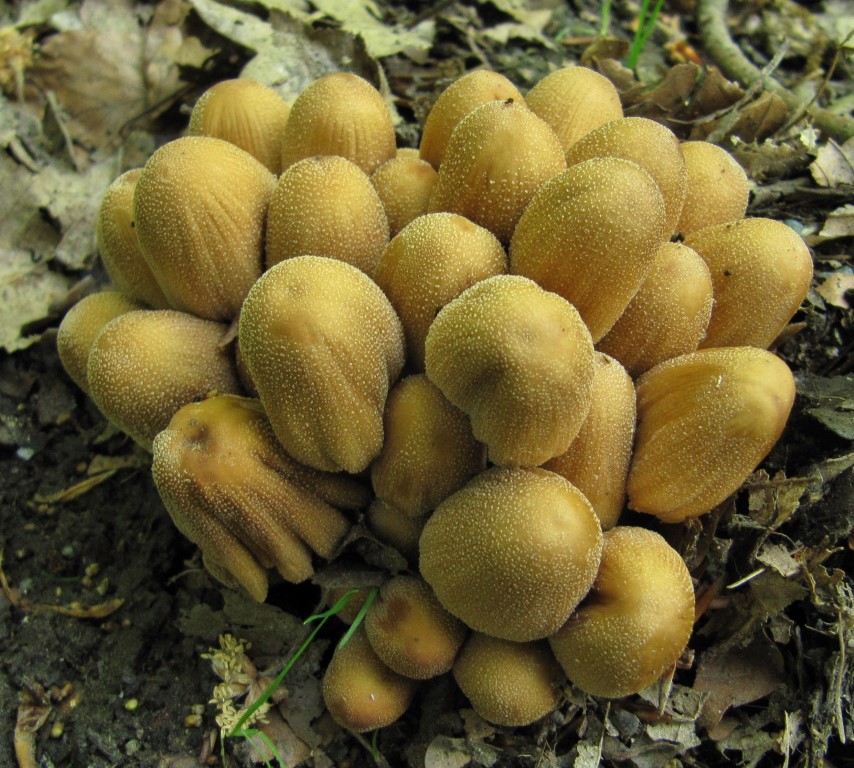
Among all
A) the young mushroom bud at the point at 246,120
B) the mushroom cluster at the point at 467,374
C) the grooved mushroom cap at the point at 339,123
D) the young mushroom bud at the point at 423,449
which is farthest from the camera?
the young mushroom bud at the point at 246,120

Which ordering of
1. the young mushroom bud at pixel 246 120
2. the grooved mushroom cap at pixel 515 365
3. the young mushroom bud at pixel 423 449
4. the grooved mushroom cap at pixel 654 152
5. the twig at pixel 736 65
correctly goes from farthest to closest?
the twig at pixel 736 65
the young mushroom bud at pixel 246 120
the grooved mushroom cap at pixel 654 152
the young mushroom bud at pixel 423 449
the grooved mushroom cap at pixel 515 365

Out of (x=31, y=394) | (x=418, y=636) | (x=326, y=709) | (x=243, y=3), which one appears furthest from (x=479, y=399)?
(x=243, y=3)

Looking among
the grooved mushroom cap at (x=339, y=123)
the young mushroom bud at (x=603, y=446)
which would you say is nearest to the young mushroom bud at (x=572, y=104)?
the grooved mushroom cap at (x=339, y=123)

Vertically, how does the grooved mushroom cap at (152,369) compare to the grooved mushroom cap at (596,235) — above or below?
below

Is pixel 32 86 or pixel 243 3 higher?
pixel 243 3

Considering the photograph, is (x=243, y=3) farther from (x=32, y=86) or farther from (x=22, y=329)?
(x=22, y=329)

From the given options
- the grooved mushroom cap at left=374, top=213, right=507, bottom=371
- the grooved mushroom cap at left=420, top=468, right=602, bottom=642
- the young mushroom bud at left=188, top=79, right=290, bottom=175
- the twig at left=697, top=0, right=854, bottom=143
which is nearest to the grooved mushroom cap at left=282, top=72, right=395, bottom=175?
the young mushroom bud at left=188, top=79, right=290, bottom=175

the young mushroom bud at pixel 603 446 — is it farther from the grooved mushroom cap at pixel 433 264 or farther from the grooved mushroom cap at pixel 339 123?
the grooved mushroom cap at pixel 339 123
